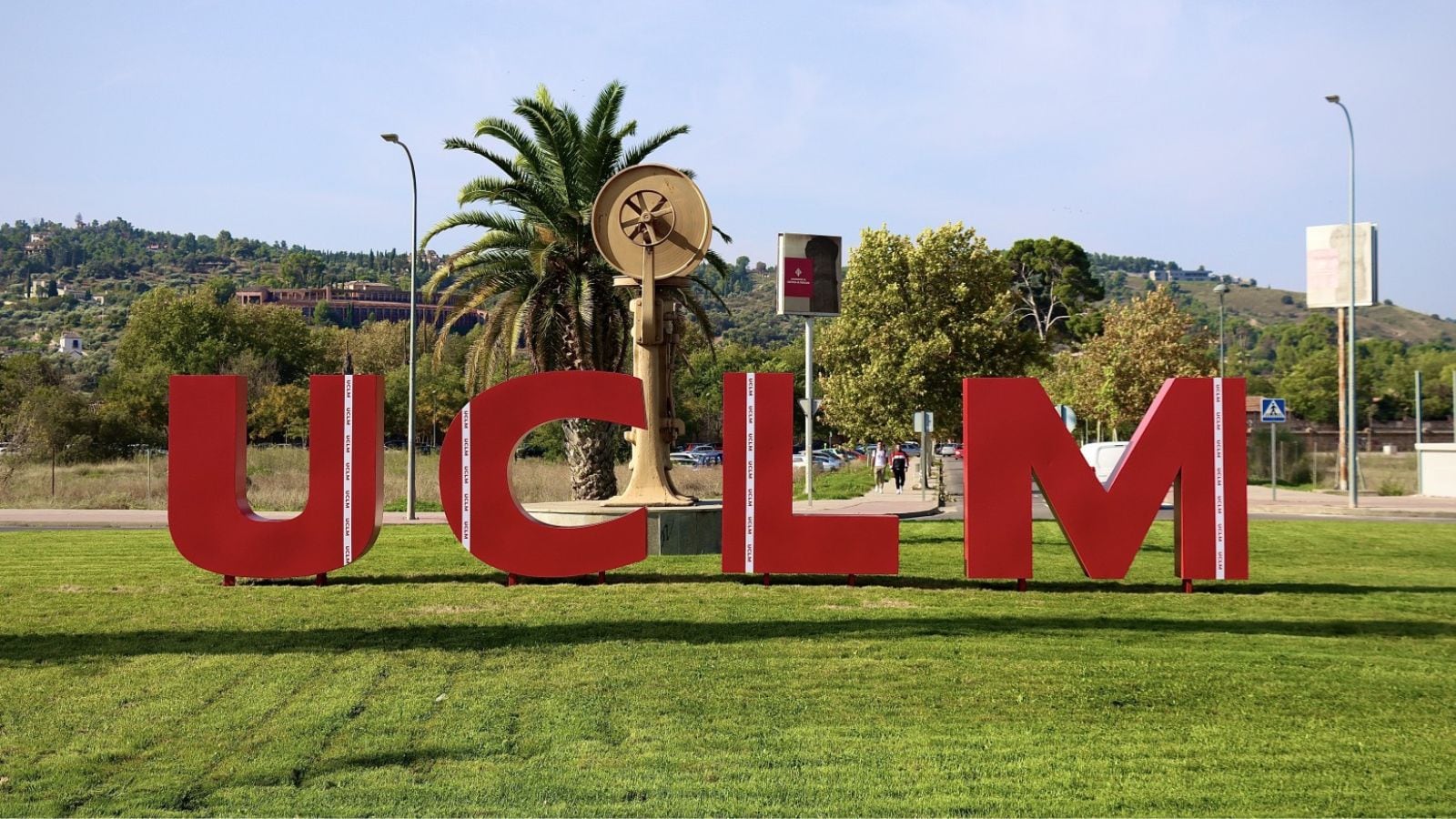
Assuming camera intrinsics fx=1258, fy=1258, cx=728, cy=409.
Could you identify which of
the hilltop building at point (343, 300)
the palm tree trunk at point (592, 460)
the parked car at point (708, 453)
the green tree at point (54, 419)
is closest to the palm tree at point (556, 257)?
the palm tree trunk at point (592, 460)

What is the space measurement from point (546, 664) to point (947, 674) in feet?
10.9

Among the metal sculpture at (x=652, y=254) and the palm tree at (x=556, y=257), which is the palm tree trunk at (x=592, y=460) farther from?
the metal sculpture at (x=652, y=254)

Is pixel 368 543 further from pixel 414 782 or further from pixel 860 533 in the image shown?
pixel 414 782

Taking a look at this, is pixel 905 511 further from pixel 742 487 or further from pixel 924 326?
pixel 742 487

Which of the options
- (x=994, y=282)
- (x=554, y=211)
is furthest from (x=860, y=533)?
(x=994, y=282)

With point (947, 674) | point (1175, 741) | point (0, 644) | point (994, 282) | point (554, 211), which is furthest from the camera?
point (994, 282)

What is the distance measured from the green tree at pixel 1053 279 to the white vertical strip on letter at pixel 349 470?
69.8 meters

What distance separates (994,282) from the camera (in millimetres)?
44188

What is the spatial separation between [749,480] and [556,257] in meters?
11.2

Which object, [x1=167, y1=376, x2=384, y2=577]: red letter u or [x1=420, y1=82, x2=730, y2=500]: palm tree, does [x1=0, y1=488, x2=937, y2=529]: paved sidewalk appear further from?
[x1=167, y1=376, x2=384, y2=577]: red letter u

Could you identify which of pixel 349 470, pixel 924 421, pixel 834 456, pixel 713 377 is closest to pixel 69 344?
pixel 713 377

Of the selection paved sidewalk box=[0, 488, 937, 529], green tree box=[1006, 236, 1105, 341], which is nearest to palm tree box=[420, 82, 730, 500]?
paved sidewalk box=[0, 488, 937, 529]

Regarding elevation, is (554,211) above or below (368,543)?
above

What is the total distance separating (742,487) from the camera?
1510 centimetres
